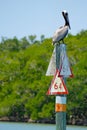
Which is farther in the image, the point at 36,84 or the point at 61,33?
the point at 36,84

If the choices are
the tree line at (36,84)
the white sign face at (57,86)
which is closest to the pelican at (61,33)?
the white sign face at (57,86)

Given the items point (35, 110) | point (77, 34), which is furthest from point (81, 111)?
point (77, 34)

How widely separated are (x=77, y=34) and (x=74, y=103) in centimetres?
1853

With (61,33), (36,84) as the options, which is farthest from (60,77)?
(36,84)

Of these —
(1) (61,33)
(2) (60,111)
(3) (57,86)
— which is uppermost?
(1) (61,33)

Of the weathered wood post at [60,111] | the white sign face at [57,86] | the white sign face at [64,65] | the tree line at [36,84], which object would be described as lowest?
the weathered wood post at [60,111]

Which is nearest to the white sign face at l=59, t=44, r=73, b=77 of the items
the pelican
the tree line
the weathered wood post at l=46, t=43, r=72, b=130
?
the weathered wood post at l=46, t=43, r=72, b=130

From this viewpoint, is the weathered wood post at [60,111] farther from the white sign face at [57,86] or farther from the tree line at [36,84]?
the tree line at [36,84]

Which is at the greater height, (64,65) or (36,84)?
(36,84)

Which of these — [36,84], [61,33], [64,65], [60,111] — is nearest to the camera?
[60,111]

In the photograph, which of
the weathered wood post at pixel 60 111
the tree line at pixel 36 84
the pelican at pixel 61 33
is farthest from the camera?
the tree line at pixel 36 84

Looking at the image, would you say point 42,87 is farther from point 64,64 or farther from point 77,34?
point 64,64

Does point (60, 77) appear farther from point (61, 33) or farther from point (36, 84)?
point (36, 84)

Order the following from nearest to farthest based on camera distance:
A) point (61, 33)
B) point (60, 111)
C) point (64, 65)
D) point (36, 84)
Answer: point (60, 111) → point (64, 65) → point (61, 33) → point (36, 84)
